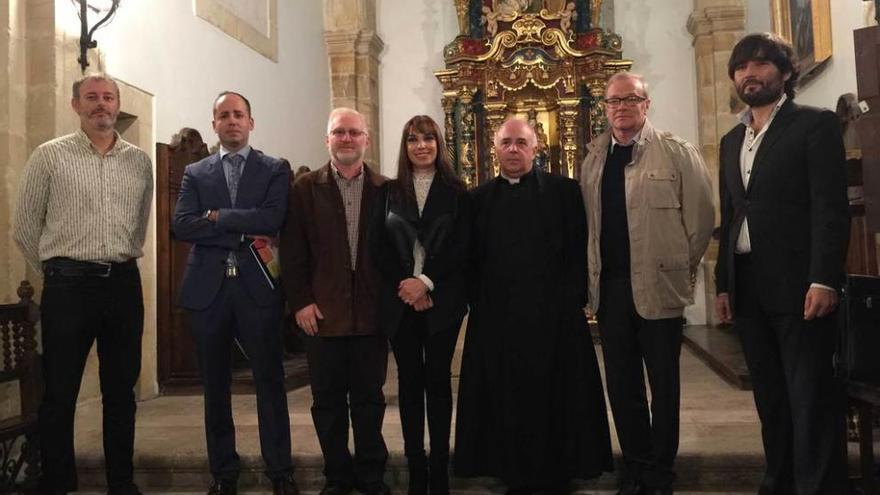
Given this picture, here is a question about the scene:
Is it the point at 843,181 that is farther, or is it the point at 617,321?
the point at 617,321

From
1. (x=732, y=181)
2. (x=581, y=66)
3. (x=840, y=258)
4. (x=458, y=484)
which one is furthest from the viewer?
(x=581, y=66)

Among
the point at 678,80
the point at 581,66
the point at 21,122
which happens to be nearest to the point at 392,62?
the point at 581,66

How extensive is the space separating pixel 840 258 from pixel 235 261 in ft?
7.11

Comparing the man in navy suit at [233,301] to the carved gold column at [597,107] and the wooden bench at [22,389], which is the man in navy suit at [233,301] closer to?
the wooden bench at [22,389]

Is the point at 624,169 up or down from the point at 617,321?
up

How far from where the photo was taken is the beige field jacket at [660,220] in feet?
9.07

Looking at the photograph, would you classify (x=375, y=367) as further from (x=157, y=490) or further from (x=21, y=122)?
(x=21, y=122)

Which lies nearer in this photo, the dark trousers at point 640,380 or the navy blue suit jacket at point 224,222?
the dark trousers at point 640,380

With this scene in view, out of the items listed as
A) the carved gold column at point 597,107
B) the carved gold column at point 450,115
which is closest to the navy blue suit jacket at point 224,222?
the carved gold column at point 450,115

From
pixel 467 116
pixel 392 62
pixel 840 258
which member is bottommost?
pixel 840 258

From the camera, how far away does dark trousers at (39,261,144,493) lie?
297 cm

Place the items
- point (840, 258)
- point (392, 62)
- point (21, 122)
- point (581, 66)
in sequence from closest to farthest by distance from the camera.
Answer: point (840, 258)
point (21, 122)
point (581, 66)
point (392, 62)

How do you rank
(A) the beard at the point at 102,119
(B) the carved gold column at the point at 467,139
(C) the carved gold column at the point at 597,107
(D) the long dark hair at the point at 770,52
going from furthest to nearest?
1. (B) the carved gold column at the point at 467,139
2. (C) the carved gold column at the point at 597,107
3. (A) the beard at the point at 102,119
4. (D) the long dark hair at the point at 770,52

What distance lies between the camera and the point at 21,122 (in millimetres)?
3951
